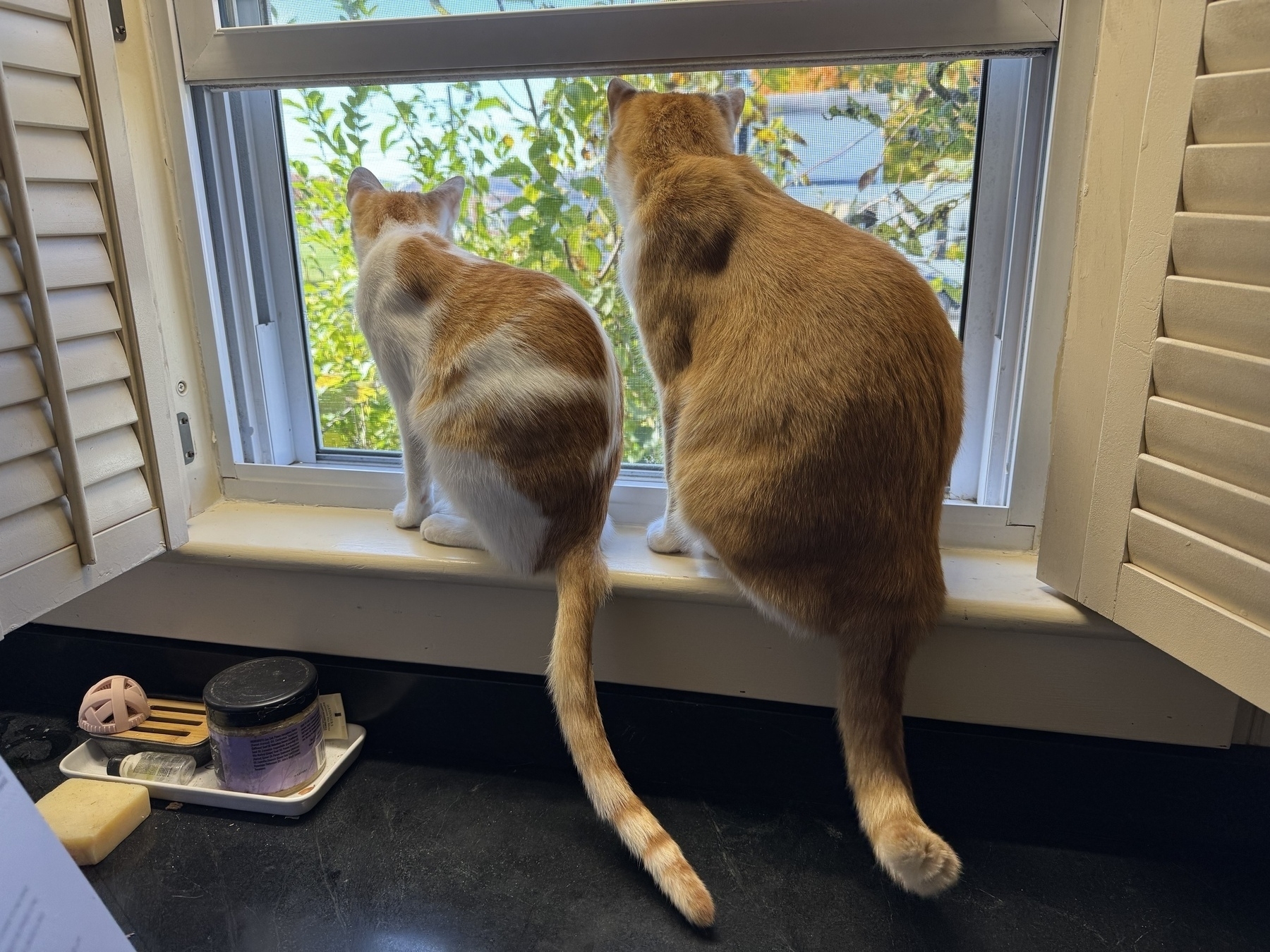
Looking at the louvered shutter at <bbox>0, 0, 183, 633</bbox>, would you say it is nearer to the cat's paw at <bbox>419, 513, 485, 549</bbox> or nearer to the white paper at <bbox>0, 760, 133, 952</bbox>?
the white paper at <bbox>0, 760, 133, 952</bbox>

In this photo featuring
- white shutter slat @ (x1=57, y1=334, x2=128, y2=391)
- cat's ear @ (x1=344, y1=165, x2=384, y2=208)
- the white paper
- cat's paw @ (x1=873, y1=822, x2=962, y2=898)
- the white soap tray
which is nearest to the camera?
the white paper

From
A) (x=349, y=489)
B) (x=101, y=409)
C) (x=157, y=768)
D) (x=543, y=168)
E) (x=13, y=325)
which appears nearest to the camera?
(x=13, y=325)

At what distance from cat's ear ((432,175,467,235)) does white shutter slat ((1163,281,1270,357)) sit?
2.60 feet

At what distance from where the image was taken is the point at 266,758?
907 mm

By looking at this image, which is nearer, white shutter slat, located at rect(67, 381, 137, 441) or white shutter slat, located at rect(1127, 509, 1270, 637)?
white shutter slat, located at rect(1127, 509, 1270, 637)

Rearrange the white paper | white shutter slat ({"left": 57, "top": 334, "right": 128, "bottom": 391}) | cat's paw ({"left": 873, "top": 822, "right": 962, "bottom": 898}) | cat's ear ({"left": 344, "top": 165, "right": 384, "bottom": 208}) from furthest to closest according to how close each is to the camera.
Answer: cat's ear ({"left": 344, "top": 165, "right": 384, "bottom": 208})
white shutter slat ({"left": 57, "top": 334, "right": 128, "bottom": 391})
cat's paw ({"left": 873, "top": 822, "right": 962, "bottom": 898})
the white paper

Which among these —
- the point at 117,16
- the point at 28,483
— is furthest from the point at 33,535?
the point at 117,16

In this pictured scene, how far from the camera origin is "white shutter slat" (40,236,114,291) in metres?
0.77

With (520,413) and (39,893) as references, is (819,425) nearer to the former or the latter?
(520,413)

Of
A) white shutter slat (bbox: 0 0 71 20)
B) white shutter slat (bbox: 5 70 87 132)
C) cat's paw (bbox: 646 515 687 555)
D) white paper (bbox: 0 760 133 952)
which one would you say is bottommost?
white paper (bbox: 0 760 133 952)

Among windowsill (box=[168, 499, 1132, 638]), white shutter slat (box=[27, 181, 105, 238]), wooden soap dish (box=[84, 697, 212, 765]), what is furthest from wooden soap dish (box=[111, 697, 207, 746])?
white shutter slat (box=[27, 181, 105, 238])

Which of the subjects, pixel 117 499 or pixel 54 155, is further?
pixel 117 499

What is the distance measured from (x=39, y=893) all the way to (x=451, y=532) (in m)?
0.52

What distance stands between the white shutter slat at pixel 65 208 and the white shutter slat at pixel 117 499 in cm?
25
